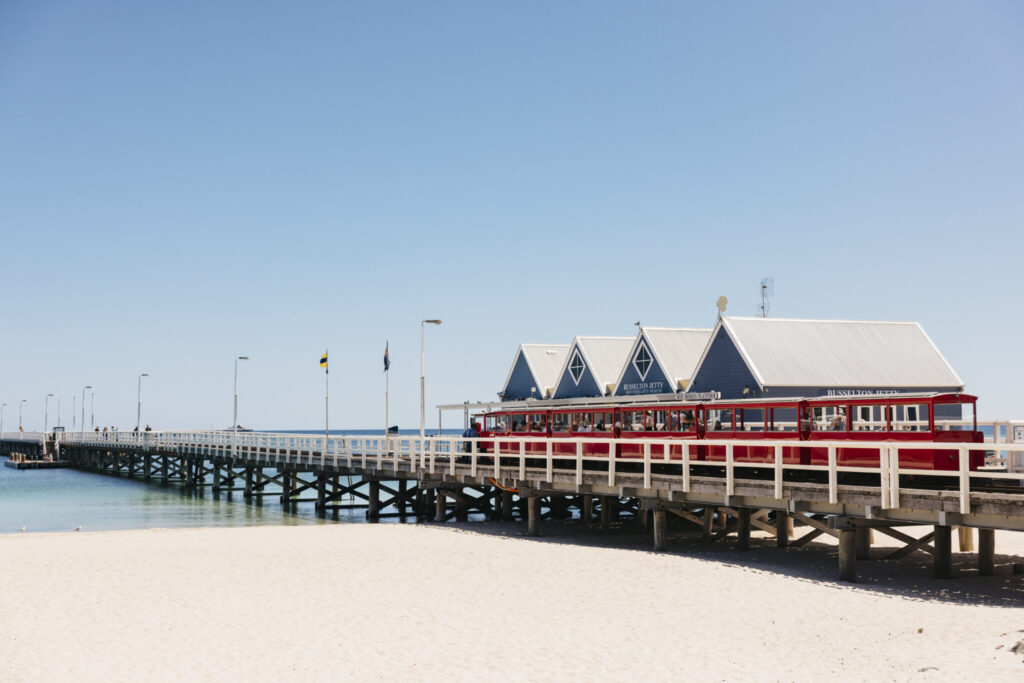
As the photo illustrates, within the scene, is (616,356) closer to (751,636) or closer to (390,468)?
(390,468)

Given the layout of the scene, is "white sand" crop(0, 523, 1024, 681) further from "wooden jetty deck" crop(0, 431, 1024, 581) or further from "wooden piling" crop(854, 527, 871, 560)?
"wooden jetty deck" crop(0, 431, 1024, 581)

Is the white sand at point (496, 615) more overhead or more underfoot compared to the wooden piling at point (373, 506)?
more overhead

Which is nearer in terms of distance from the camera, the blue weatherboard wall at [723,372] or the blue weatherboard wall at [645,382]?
the blue weatherboard wall at [723,372]

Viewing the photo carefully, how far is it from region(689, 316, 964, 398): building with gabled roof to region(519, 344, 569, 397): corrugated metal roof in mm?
14599

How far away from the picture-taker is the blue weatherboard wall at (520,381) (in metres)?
53.0

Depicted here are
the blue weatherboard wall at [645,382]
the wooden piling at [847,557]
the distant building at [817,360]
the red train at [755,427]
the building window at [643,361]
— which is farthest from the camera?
the building window at [643,361]

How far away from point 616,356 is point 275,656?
37.4 meters

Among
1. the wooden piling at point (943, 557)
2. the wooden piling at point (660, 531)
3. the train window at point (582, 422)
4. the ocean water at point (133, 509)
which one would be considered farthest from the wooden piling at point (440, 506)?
the wooden piling at point (943, 557)

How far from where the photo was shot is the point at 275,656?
1204 cm

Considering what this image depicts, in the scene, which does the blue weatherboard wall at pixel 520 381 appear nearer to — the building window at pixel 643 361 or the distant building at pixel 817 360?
the building window at pixel 643 361

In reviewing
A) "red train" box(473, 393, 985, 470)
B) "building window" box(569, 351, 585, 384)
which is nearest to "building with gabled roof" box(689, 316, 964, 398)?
"red train" box(473, 393, 985, 470)

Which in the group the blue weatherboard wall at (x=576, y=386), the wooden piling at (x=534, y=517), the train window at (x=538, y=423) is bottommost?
the wooden piling at (x=534, y=517)

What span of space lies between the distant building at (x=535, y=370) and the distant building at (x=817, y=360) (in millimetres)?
14804

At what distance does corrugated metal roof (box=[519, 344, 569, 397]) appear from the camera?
171 feet
